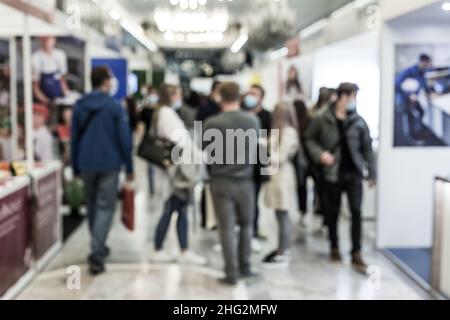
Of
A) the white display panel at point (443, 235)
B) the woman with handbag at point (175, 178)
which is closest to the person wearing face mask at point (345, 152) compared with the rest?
the white display panel at point (443, 235)

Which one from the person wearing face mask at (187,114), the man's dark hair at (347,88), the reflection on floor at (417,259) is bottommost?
the reflection on floor at (417,259)

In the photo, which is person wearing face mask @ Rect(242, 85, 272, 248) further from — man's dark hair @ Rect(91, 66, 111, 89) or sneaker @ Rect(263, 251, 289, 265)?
man's dark hair @ Rect(91, 66, 111, 89)

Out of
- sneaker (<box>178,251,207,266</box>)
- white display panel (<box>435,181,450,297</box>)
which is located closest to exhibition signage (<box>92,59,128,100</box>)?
sneaker (<box>178,251,207,266</box>)

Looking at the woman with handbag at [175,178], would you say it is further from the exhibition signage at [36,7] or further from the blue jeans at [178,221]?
the exhibition signage at [36,7]

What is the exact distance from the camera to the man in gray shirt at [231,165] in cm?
404

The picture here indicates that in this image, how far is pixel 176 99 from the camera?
5156mm

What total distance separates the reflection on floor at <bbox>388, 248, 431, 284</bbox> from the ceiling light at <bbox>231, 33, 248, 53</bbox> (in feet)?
35.1

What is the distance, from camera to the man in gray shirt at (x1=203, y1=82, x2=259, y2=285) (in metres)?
4.04

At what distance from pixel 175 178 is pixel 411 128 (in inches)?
77.2

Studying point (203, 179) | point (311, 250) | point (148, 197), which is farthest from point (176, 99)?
point (148, 197)

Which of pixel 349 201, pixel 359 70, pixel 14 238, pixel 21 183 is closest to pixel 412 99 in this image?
pixel 359 70

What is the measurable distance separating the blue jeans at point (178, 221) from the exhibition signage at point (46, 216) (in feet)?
2.72
